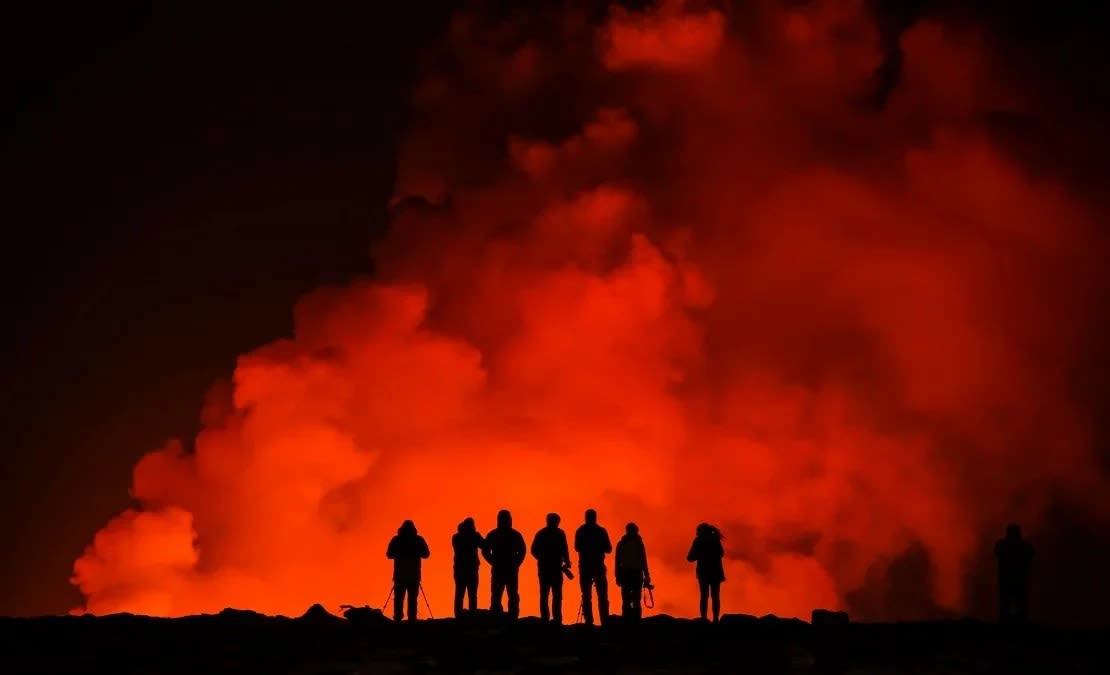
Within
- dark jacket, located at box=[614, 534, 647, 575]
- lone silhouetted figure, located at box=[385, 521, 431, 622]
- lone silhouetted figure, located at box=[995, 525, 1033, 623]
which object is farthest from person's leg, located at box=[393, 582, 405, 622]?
lone silhouetted figure, located at box=[995, 525, 1033, 623]

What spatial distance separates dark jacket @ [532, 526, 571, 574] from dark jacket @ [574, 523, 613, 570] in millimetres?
400

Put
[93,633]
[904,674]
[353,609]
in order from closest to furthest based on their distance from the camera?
1. [904,674]
2. [93,633]
3. [353,609]

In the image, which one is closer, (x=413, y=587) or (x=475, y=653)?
(x=475, y=653)

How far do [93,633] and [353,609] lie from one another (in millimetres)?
6709

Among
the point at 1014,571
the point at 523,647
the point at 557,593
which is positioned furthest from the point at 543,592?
the point at 1014,571

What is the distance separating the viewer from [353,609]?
130ft

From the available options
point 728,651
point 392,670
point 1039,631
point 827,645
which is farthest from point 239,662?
point 1039,631

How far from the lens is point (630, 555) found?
1592 inches

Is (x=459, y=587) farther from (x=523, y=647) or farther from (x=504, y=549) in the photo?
(x=523, y=647)

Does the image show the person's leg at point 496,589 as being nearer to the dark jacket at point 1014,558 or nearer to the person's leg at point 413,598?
the person's leg at point 413,598

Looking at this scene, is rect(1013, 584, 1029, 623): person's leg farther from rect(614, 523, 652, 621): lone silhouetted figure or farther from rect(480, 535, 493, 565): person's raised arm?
rect(480, 535, 493, 565): person's raised arm

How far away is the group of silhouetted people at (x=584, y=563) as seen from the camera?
4031 centimetres

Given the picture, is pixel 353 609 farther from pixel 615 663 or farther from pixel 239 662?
pixel 615 663

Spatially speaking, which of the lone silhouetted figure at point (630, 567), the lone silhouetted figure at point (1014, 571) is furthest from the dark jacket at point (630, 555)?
the lone silhouetted figure at point (1014, 571)
